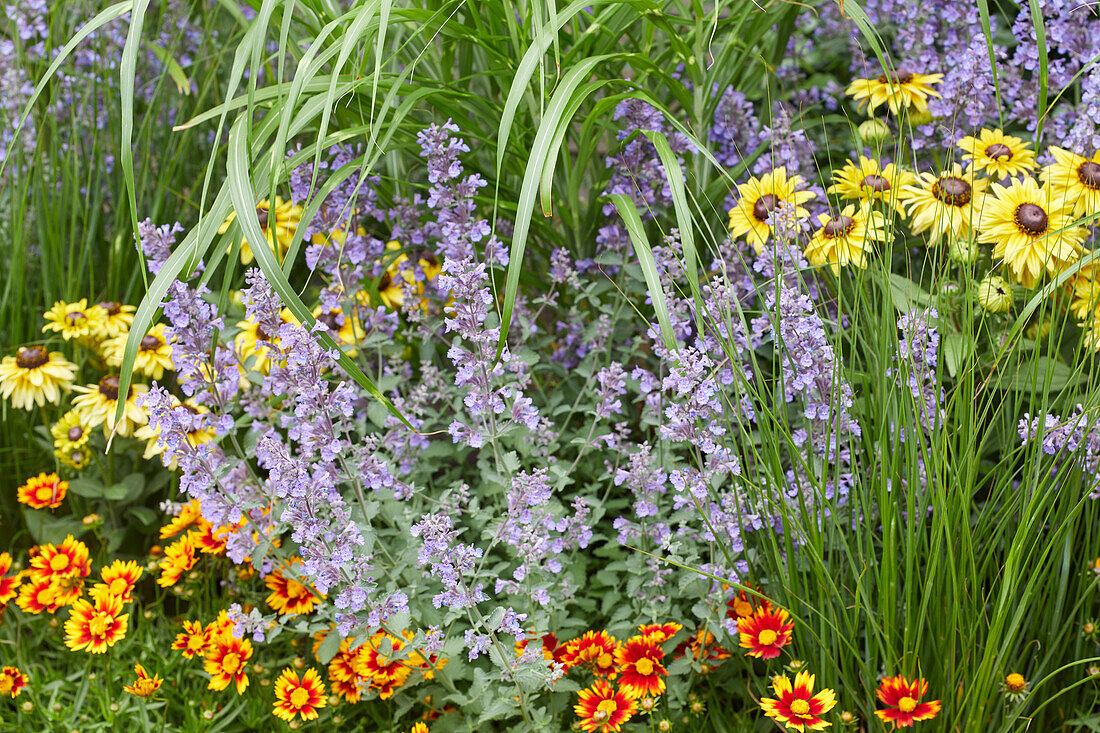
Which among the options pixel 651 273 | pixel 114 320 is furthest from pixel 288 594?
pixel 651 273

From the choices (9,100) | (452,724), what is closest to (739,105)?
(452,724)

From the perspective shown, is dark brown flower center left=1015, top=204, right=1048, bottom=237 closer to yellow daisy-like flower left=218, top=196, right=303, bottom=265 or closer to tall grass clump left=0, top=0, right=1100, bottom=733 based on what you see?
tall grass clump left=0, top=0, right=1100, bottom=733

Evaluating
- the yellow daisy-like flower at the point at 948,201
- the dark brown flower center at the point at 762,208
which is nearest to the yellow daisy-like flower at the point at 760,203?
the dark brown flower center at the point at 762,208

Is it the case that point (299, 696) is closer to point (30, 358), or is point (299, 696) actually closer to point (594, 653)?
point (594, 653)

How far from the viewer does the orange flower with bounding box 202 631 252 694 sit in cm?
177

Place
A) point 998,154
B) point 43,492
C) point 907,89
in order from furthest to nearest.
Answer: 1. point 43,492
2. point 907,89
3. point 998,154

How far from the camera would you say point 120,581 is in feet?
6.40

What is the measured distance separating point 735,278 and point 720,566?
0.68 metres

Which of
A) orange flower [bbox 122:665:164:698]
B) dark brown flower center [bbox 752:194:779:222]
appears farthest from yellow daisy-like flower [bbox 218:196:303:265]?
dark brown flower center [bbox 752:194:779:222]

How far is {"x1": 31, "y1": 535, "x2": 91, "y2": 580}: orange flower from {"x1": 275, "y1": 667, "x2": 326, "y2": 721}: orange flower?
674 mm

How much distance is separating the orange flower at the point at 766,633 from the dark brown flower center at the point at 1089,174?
1122mm

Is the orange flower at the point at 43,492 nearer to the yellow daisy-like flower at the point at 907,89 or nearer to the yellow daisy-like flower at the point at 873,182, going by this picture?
the yellow daisy-like flower at the point at 873,182

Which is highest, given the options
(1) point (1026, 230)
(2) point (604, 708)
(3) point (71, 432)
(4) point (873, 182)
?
(4) point (873, 182)

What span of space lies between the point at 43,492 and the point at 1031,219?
2362 millimetres
